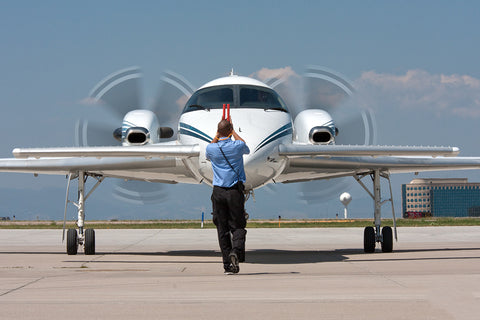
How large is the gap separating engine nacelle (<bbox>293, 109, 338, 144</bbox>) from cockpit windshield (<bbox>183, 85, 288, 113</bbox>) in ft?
7.30

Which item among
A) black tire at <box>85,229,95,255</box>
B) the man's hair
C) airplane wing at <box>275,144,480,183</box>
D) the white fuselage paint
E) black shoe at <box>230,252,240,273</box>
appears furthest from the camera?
black tire at <box>85,229,95,255</box>

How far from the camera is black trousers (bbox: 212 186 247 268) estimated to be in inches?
371

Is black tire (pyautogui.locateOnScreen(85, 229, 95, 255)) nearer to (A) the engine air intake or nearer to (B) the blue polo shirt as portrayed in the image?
(A) the engine air intake

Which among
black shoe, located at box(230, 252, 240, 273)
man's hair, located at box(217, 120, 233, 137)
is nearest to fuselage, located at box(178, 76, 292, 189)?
man's hair, located at box(217, 120, 233, 137)

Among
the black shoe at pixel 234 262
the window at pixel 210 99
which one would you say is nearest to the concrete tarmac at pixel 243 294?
the black shoe at pixel 234 262

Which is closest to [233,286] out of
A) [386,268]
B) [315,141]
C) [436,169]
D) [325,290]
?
[325,290]

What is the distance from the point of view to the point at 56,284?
7.65m

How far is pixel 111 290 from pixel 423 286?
3.52 m

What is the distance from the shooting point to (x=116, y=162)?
14.5m

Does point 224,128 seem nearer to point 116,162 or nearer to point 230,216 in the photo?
point 230,216

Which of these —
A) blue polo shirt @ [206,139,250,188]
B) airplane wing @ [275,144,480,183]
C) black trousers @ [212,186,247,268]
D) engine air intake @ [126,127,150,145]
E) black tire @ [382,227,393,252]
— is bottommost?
black tire @ [382,227,393,252]

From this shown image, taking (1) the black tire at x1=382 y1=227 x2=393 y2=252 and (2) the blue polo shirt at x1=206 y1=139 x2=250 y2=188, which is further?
(1) the black tire at x1=382 y1=227 x2=393 y2=252

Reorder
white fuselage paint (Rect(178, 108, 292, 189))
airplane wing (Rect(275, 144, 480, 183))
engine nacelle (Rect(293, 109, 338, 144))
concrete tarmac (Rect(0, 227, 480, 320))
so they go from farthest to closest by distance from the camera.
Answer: engine nacelle (Rect(293, 109, 338, 144)) → airplane wing (Rect(275, 144, 480, 183)) → white fuselage paint (Rect(178, 108, 292, 189)) → concrete tarmac (Rect(0, 227, 480, 320))

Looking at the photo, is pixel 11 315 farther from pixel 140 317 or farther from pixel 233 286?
pixel 233 286
